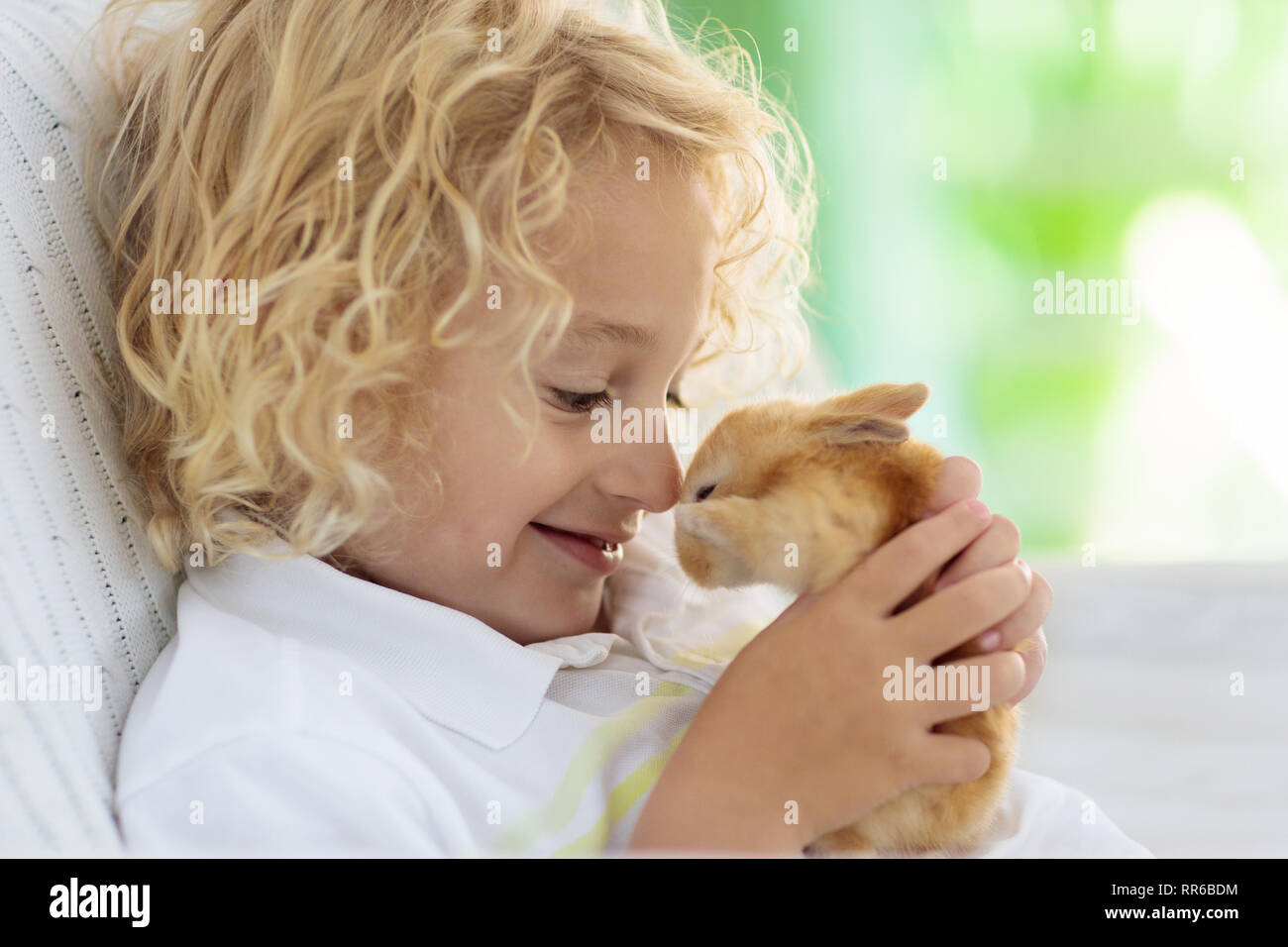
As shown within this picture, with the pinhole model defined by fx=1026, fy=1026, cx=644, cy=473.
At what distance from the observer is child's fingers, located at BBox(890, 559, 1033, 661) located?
85 cm

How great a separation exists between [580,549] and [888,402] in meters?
0.35

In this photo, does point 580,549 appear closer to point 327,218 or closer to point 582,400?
point 582,400

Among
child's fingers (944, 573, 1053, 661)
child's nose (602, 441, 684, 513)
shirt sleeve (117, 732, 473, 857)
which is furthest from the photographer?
child's nose (602, 441, 684, 513)

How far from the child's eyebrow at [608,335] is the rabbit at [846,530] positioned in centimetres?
16

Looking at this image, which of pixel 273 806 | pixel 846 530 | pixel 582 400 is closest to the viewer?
pixel 273 806

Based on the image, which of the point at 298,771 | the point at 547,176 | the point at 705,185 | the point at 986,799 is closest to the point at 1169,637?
the point at 986,799

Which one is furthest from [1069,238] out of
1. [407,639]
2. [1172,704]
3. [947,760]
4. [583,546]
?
[407,639]

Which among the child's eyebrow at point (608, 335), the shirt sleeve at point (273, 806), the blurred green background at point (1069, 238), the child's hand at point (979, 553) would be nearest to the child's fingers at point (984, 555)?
the child's hand at point (979, 553)

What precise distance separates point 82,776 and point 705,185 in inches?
32.0

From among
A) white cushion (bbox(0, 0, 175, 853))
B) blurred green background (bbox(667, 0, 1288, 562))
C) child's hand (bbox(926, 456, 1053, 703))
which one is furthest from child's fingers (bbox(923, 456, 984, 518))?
blurred green background (bbox(667, 0, 1288, 562))

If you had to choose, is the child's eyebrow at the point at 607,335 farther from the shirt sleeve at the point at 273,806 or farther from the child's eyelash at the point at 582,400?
the shirt sleeve at the point at 273,806

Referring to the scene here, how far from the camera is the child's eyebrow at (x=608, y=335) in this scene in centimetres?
94

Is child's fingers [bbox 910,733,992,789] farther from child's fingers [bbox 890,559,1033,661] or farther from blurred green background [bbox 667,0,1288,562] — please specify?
blurred green background [bbox 667,0,1288,562]

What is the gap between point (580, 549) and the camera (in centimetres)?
108
